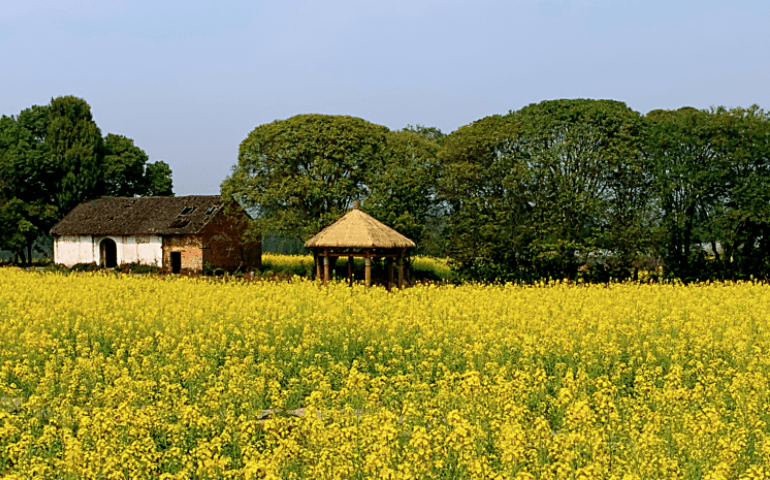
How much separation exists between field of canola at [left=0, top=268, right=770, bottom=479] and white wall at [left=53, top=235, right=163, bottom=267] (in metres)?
22.7

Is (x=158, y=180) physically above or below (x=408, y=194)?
above

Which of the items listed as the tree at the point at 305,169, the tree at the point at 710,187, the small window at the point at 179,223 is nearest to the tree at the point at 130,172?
the small window at the point at 179,223

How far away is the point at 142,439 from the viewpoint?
6141mm

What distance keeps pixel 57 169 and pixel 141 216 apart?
1103 centimetres

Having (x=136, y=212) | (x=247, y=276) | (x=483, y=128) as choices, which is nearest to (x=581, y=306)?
(x=483, y=128)

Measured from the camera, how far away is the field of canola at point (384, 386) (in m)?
5.54

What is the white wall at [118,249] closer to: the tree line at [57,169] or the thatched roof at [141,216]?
the thatched roof at [141,216]

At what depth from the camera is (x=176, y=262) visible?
40469 mm

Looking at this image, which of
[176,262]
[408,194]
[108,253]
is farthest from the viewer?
[108,253]

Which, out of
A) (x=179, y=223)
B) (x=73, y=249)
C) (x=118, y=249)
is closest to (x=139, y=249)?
(x=118, y=249)

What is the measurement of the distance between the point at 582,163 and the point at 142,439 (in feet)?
81.0

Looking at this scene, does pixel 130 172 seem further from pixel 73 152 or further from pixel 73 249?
pixel 73 249

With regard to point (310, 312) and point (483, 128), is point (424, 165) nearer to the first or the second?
point (483, 128)

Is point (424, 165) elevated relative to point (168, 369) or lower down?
elevated
